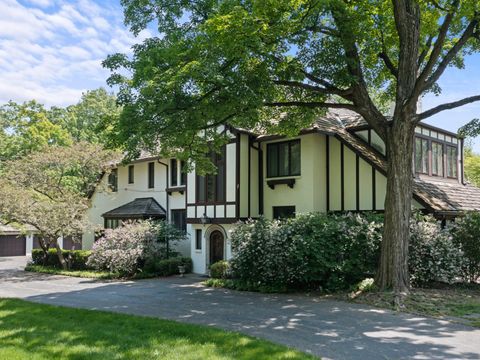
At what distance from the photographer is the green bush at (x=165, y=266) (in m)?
22.1

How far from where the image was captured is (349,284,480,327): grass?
11.3 metres

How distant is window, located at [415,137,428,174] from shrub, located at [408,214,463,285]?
473 centimetres

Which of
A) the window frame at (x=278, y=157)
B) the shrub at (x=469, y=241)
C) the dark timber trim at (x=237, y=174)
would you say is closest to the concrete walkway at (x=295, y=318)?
the dark timber trim at (x=237, y=174)

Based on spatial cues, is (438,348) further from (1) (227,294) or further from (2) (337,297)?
(1) (227,294)

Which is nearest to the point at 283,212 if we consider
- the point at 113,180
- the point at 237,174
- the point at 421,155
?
the point at 237,174

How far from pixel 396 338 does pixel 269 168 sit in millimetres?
12689

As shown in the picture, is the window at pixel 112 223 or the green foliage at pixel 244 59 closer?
the green foliage at pixel 244 59

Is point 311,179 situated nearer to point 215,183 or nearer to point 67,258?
point 215,183

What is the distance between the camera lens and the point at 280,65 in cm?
1397

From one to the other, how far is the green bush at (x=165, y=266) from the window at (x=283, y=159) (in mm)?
6183

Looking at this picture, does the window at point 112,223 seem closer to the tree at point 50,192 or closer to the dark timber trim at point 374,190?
the tree at point 50,192

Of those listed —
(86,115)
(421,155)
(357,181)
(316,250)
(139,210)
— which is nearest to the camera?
(316,250)

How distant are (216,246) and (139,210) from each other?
663 centimetres

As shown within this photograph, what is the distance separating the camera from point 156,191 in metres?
27.6
